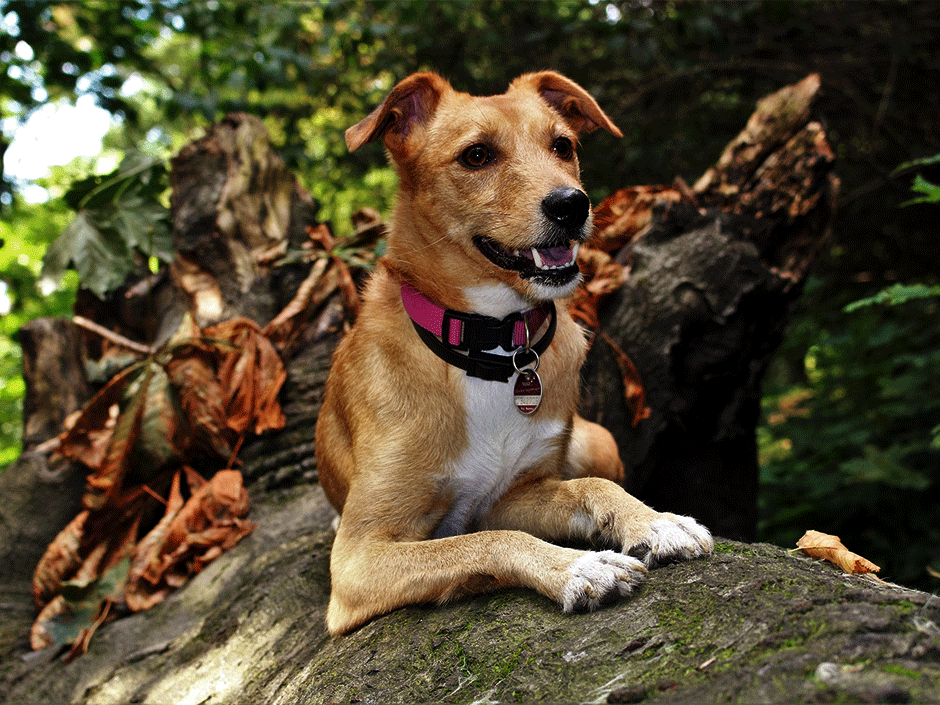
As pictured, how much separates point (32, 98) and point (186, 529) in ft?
14.0

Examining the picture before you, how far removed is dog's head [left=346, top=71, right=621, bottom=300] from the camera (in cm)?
285

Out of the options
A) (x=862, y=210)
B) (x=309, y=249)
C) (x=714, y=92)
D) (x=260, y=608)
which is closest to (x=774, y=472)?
(x=862, y=210)

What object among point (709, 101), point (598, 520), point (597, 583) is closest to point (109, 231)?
point (598, 520)

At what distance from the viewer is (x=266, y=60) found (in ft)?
19.9

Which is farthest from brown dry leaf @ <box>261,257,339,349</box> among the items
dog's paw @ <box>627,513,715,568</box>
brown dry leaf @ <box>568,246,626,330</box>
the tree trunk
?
dog's paw @ <box>627,513,715,568</box>

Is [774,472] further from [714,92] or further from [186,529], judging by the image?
[186,529]

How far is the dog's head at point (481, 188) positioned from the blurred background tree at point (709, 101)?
2.94m

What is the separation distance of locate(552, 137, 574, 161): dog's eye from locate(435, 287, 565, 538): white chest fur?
2.36ft

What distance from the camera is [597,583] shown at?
2012mm

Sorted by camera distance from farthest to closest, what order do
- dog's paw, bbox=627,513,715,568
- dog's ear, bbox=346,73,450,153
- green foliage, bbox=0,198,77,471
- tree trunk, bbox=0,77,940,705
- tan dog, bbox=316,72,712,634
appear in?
green foliage, bbox=0,198,77,471 → dog's ear, bbox=346,73,450,153 → tan dog, bbox=316,72,712,634 → dog's paw, bbox=627,513,715,568 → tree trunk, bbox=0,77,940,705

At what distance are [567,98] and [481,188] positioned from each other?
99 centimetres

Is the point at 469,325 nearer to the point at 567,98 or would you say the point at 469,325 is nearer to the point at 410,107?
the point at 410,107

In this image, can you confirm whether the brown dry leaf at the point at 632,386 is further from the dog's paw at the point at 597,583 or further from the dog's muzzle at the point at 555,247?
the dog's paw at the point at 597,583

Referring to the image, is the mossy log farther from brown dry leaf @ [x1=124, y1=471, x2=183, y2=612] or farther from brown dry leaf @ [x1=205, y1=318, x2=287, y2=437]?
brown dry leaf @ [x1=205, y1=318, x2=287, y2=437]
